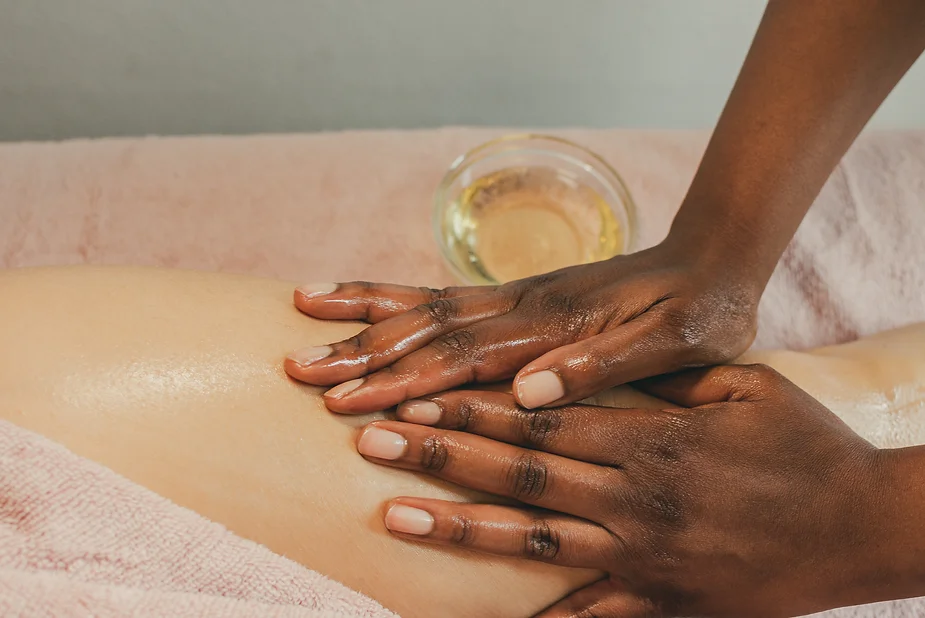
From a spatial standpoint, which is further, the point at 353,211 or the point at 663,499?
the point at 353,211

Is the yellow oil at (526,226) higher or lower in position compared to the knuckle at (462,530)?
higher

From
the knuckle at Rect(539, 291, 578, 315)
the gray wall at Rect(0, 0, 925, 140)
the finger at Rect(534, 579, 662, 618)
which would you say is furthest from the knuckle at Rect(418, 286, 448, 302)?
the gray wall at Rect(0, 0, 925, 140)

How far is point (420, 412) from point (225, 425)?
0.57ft

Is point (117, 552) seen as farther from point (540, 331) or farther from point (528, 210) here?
point (528, 210)

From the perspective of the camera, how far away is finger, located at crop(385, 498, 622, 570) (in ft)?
2.02

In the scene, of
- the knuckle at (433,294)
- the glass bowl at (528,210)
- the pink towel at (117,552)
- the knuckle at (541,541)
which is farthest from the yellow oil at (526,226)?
the pink towel at (117,552)

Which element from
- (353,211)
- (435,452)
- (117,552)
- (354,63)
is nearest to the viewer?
(117,552)

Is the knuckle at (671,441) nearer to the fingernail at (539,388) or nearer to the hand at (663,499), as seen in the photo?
the hand at (663,499)

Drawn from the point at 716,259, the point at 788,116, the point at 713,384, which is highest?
the point at 788,116

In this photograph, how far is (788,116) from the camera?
81cm

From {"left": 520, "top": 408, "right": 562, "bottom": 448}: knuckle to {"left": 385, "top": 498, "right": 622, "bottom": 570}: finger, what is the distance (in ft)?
0.22

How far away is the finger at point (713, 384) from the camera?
71cm

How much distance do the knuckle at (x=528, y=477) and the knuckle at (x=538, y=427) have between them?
2 cm

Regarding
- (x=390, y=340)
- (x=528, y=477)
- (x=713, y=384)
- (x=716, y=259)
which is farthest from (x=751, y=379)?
(x=390, y=340)
